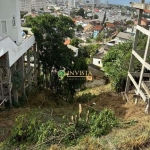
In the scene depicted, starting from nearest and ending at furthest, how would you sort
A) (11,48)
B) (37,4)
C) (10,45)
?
1. (10,45)
2. (11,48)
3. (37,4)

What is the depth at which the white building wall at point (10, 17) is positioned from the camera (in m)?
10.8

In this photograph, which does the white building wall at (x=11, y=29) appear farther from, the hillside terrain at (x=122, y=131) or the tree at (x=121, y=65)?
the tree at (x=121, y=65)

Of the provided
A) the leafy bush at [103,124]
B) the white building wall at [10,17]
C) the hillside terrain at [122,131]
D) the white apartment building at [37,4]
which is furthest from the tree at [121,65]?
the white apartment building at [37,4]

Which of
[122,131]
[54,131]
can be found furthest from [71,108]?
[122,131]

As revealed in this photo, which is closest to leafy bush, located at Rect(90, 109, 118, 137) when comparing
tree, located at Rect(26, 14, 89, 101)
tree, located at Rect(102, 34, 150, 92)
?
tree, located at Rect(102, 34, 150, 92)

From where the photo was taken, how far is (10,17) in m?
11.2

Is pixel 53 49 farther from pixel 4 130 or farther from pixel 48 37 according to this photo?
pixel 4 130

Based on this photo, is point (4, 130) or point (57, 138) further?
point (4, 130)

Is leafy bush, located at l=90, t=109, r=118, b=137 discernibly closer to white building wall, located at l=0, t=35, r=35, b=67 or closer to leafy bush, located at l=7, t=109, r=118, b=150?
leafy bush, located at l=7, t=109, r=118, b=150

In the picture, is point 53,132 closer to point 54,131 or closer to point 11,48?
point 54,131

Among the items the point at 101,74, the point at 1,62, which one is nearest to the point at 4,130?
the point at 1,62

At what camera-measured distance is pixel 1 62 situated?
31.5 ft

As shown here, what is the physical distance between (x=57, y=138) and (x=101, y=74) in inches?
686

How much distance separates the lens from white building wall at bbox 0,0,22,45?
10765mm
